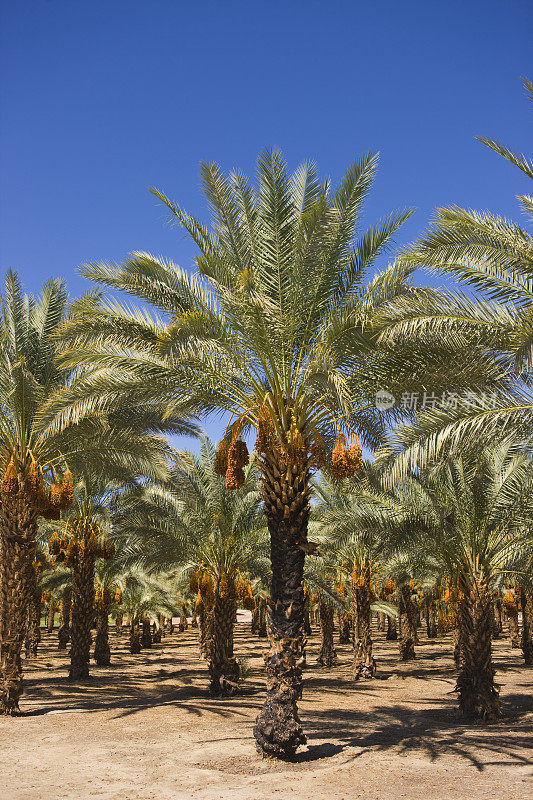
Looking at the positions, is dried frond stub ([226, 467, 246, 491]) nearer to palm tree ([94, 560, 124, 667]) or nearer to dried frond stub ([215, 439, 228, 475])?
dried frond stub ([215, 439, 228, 475])

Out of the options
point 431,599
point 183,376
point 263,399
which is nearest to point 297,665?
point 263,399

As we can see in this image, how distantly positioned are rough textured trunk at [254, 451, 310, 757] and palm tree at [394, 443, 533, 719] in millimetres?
4849

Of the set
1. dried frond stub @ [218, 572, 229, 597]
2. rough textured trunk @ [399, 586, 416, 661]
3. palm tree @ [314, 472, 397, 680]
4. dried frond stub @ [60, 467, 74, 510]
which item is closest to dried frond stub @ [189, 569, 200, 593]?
dried frond stub @ [218, 572, 229, 597]

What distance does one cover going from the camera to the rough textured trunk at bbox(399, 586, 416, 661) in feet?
97.9

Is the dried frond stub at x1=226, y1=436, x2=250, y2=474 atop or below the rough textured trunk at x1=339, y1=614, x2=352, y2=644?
atop

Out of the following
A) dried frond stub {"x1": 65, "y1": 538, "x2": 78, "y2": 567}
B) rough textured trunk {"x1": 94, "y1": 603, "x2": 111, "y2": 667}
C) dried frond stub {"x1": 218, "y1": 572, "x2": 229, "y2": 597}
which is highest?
dried frond stub {"x1": 65, "y1": 538, "x2": 78, "y2": 567}

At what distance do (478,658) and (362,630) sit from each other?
8.71 metres

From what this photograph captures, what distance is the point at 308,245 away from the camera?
932 centimetres

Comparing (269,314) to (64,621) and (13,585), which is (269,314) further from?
(64,621)

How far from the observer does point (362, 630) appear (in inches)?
874

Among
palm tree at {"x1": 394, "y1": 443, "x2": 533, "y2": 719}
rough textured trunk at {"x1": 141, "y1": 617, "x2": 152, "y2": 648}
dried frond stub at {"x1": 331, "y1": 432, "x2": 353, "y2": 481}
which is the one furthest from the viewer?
rough textured trunk at {"x1": 141, "y1": 617, "x2": 152, "y2": 648}

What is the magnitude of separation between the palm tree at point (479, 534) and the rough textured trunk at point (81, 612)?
1112 centimetres

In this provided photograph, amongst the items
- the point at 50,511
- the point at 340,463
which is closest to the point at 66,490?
the point at 50,511

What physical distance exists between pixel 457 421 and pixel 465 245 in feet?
8.50
